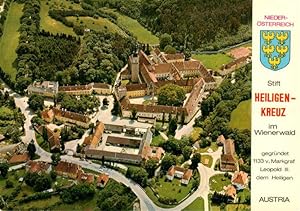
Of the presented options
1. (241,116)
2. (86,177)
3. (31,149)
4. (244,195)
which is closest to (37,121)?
(31,149)

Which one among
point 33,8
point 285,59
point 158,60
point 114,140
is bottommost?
point 114,140

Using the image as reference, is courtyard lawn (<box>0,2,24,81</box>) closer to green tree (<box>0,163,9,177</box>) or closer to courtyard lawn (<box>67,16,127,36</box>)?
courtyard lawn (<box>67,16,127,36</box>)

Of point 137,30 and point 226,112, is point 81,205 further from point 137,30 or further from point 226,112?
point 137,30

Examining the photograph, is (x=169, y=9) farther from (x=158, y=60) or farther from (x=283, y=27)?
(x=283, y=27)

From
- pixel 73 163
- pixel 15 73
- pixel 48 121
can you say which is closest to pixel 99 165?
pixel 73 163

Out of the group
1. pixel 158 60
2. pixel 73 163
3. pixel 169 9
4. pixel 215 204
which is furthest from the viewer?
pixel 169 9

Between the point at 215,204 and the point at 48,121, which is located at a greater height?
the point at 48,121
